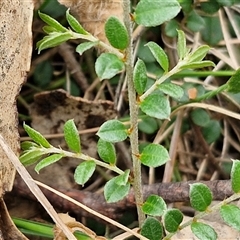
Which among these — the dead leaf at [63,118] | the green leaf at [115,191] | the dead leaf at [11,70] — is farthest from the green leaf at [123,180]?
the dead leaf at [63,118]

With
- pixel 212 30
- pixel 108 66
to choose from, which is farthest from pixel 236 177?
pixel 212 30

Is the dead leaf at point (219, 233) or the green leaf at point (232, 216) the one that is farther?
the dead leaf at point (219, 233)

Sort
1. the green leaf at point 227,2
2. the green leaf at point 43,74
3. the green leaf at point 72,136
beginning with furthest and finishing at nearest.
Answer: the green leaf at point 43,74 < the green leaf at point 227,2 < the green leaf at point 72,136

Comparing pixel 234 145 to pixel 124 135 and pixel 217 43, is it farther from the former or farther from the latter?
pixel 124 135

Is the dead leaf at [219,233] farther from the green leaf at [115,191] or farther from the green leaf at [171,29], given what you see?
the green leaf at [171,29]

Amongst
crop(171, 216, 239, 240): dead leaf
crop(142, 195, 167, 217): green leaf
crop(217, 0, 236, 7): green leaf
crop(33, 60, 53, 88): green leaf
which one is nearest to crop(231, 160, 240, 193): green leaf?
crop(142, 195, 167, 217): green leaf

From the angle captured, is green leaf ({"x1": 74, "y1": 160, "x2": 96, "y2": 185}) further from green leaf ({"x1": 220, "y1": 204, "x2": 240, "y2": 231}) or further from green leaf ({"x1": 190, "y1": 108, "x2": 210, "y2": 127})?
green leaf ({"x1": 190, "y1": 108, "x2": 210, "y2": 127})
